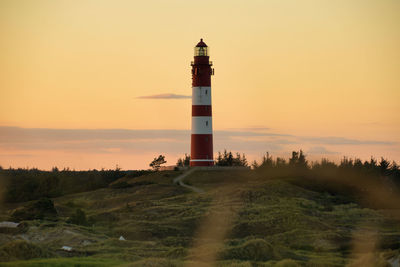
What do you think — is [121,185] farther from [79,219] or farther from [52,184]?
[79,219]

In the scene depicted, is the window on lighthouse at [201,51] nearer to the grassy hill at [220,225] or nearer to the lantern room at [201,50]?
the lantern room at [201,50]

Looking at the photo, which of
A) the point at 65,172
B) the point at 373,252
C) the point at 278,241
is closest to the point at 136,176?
the point at 65,172

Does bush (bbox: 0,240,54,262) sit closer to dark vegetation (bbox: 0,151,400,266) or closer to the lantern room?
dark vegetation (bbox: 0,151,400,266)

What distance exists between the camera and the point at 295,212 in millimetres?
66688

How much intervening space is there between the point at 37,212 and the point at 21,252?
2446 cm

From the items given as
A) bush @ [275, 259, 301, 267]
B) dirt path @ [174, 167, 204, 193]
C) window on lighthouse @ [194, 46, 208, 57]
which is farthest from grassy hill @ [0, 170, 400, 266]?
window on lighthouse @ [194, 46, 208, 57]

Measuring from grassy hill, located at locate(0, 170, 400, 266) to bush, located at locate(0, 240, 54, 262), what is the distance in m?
0.08

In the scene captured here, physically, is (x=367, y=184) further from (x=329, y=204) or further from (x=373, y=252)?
(x=373, y=252)

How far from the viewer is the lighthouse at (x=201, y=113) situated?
89.2m

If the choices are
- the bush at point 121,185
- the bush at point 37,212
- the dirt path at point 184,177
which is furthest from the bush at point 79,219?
the bush at point 121,185

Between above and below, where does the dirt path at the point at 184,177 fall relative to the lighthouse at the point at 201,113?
below

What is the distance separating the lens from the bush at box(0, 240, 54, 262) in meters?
43.5

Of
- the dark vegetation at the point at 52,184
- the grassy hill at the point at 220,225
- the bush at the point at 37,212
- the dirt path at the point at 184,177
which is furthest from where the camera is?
the dark vegetation at the point at 52,184

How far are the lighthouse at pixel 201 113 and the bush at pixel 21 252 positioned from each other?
44.5 m
